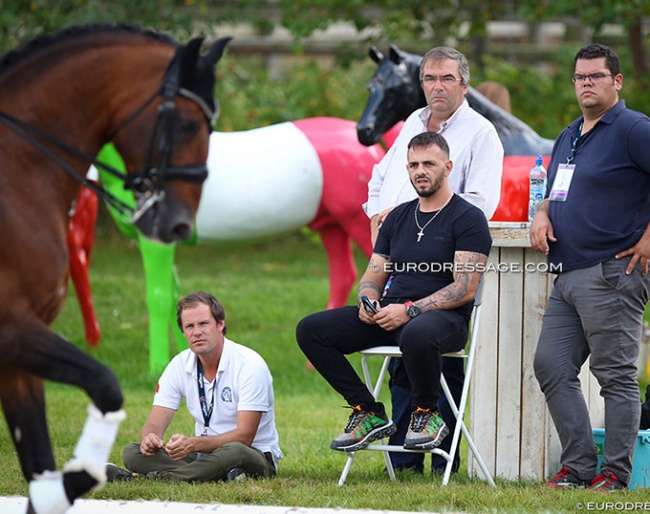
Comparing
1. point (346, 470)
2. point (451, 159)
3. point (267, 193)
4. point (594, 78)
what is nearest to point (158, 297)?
point (267, 193)

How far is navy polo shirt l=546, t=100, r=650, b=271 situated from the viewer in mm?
5012

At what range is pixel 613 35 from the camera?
48.2 ft

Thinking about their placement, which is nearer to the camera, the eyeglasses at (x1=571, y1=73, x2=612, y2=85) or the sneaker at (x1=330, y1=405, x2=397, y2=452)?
the eyeglasses at (x1=571, y1=73, x2=612, y2=85)

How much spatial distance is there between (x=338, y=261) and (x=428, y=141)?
444 cm

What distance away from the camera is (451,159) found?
5.54 m

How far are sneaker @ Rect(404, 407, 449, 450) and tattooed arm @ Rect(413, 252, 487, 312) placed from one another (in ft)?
1.58

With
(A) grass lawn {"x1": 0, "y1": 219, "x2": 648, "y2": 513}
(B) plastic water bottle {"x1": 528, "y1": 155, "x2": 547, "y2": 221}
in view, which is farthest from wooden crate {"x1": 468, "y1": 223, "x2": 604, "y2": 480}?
(B) plastic water bottle {"x1": 528, "y1": 155, "x2": 547, "y2": 221}

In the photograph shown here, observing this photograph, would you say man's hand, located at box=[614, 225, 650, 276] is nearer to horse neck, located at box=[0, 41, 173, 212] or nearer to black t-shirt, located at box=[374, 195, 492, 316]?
black t-shirt, located at box=[374, 195, 492, 316]

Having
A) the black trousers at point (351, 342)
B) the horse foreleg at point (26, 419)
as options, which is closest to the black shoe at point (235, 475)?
the black trousers at point (351, 342)

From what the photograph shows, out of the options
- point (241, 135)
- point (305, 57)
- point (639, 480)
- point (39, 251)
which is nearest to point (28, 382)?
point (39, 251)

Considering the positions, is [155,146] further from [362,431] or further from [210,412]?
[210,412]

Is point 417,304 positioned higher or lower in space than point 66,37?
lower

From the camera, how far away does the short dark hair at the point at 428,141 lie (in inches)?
205

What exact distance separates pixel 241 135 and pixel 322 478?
13.2 ft
